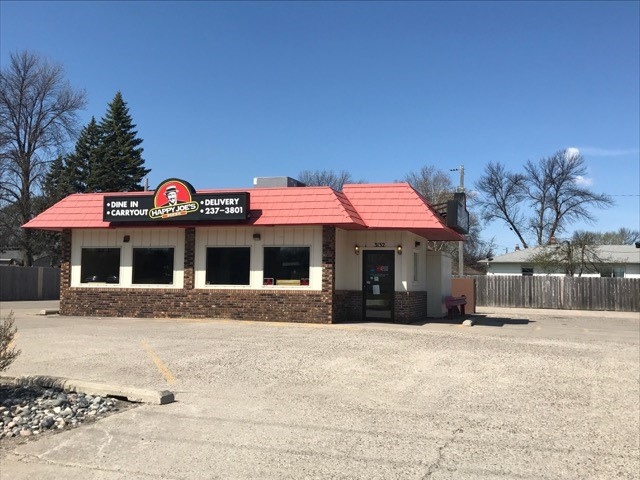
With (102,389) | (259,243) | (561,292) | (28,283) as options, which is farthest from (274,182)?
(28,283)

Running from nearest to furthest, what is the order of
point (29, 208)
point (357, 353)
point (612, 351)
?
point (357, 353)
point (612, 351)
point (29, 208)

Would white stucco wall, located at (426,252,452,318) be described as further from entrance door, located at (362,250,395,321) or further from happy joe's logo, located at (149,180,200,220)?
happy joe's logo, located at (149,180,200,220)

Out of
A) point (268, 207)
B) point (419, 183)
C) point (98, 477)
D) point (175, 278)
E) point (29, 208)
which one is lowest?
point (98, 477)

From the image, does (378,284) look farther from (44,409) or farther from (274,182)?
(44,409)

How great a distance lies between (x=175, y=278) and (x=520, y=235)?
46.0 meters

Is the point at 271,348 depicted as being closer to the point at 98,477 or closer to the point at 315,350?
the point at 315,350

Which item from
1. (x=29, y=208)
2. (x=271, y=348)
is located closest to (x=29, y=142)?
(x=29, y=208)

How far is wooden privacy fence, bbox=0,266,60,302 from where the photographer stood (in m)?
33.9

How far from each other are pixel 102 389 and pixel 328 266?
33.3ft

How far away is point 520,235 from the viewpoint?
57469 mm

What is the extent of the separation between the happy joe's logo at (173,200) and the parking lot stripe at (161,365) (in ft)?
21.0

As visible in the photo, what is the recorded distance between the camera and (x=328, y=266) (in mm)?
17047

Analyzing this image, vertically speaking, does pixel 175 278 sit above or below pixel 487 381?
above

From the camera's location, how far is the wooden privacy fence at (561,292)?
32.4 metres
